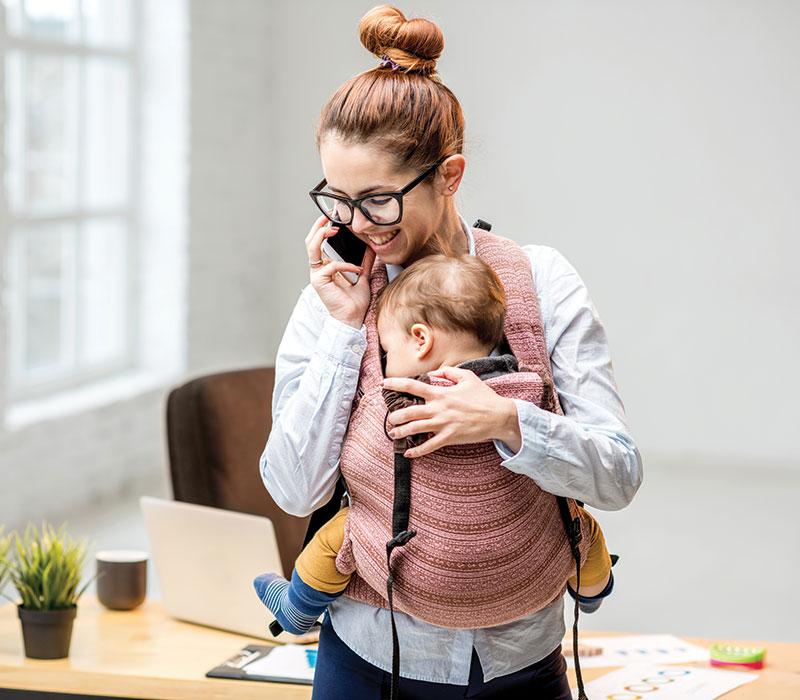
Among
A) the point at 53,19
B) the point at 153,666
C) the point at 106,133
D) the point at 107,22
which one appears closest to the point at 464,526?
the point at 153,666

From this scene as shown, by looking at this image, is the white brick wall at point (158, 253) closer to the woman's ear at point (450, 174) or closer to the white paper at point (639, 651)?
the white paper at point (639, 651)

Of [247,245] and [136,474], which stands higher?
[247,245]

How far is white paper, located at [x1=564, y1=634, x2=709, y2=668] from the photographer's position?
2.13m

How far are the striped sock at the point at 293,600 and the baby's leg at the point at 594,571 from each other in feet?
1.13

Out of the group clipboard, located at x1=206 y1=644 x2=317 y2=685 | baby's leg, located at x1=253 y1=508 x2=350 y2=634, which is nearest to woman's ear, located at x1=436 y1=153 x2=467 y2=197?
baby's leg, located at x1=253 y1=508 x2=350 y2=634

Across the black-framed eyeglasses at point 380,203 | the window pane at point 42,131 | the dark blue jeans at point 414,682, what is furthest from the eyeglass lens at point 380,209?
the window pane at point 42,131

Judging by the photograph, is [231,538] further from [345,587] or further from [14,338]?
[14,338]

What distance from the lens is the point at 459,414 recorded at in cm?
144

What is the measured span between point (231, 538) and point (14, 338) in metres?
3.73

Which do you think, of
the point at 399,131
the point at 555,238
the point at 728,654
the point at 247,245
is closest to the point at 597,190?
the point at 555,238

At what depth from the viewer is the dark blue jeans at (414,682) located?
59.6 inches

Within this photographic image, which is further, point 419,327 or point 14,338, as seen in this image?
point 14,338

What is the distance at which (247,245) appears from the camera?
786 cm

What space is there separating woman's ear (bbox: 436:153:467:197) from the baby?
0.32 feet
